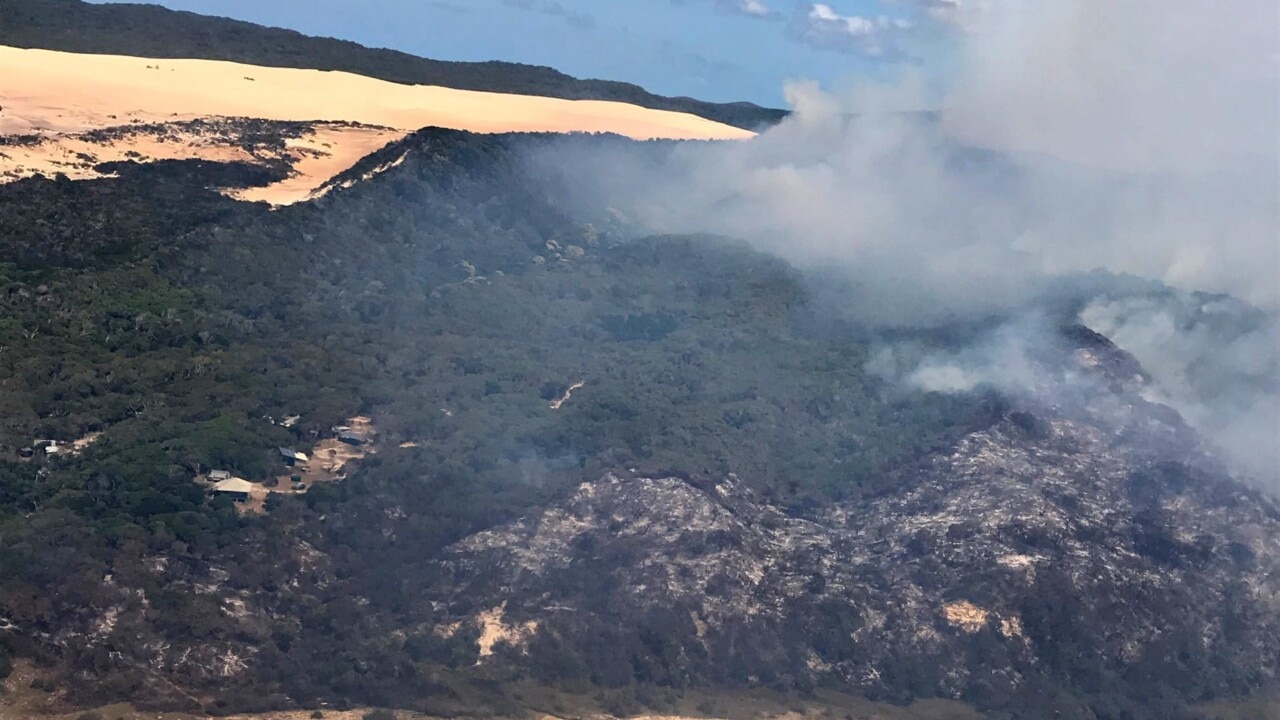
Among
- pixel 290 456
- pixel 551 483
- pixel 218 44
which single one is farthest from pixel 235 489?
pixel 218 44

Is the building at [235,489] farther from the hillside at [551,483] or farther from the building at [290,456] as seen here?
the building at [290,456]

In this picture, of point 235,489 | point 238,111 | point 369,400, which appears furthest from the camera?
point 238,111

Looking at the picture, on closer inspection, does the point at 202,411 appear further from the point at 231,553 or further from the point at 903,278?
the point at 903,278

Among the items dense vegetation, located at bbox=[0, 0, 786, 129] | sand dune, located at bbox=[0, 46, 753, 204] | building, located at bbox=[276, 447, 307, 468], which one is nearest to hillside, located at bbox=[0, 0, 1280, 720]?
building, located at bbox=[276, 447, 307, 468]

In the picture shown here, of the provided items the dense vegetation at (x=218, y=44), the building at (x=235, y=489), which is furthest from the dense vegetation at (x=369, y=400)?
the dense vegetation at (x=218, y=44)

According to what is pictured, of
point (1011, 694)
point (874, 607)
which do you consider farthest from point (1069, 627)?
point (874, 607)

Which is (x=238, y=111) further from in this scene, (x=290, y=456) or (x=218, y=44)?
(x=290, y=456)
